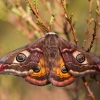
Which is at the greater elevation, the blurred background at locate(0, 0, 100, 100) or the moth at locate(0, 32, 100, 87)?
the blurred background at locate(0, 0, 100, 100)

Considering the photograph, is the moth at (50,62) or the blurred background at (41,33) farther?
the blurred background at (41,33)

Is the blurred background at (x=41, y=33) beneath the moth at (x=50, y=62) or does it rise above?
above

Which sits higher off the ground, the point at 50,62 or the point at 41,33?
the point at 41,33

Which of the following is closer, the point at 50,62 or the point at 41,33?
the point at 50,62

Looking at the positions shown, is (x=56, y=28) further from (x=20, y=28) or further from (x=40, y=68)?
(x=40, y=68)

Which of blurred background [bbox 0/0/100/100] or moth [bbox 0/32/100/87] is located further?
blurred background [bbox 0/0/100/100]
